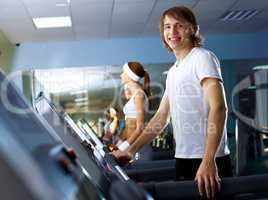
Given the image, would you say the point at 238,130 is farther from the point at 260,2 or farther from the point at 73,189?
the point at 260,2

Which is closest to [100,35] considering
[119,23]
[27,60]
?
[119,23]

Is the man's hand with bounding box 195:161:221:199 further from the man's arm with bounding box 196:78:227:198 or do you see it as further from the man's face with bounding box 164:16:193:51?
the man's face with bounding box 164:16:193:51

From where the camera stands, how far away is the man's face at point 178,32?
150cm

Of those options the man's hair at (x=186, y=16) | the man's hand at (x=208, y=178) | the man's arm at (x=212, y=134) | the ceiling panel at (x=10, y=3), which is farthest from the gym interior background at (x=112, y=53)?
the man's hand at (x=208, y=178)

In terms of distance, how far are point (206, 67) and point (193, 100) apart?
5.3 inches

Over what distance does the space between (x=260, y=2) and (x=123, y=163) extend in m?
5.11

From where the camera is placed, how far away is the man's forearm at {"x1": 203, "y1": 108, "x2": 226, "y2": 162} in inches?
50.0

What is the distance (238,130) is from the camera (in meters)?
2.92

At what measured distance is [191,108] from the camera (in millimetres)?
1449

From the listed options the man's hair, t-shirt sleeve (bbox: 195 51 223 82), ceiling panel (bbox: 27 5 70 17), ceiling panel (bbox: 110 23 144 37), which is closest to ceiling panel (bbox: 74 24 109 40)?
ceiling panel (bbox: 110 23 144 37)

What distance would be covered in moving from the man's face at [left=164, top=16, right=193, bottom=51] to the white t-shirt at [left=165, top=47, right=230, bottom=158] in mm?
53

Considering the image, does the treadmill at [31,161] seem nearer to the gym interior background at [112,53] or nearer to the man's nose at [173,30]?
the man's nose at [173,30]

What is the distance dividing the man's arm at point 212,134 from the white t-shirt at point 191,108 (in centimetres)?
6

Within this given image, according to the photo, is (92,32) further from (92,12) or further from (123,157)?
(123,157)
